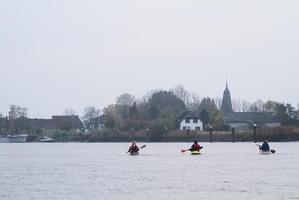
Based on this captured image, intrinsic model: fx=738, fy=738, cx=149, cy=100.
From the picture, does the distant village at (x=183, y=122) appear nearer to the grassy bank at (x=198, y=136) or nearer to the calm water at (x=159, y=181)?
the grassy bank at (x=198, y=136)

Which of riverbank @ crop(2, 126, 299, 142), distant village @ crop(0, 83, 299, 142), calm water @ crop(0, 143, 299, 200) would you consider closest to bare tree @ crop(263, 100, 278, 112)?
distant village @ crop(0, 83, 299, 142)

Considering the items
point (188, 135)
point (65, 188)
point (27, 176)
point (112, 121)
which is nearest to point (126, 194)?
point (65, 188)

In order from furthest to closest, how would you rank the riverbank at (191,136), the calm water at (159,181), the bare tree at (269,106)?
the bare tree at (269,106), the riverbank at (191,136), the calm water at (159,181)

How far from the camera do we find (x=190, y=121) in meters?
166

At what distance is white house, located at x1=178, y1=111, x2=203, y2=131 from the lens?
166 meters

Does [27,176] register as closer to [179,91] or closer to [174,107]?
[174,107]

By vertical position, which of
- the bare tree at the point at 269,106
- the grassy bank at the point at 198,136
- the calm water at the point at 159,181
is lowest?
the calm water at the point at 159,181

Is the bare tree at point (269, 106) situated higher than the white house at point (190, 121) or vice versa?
the bare tree at point (269, 106)

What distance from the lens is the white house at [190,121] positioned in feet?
543

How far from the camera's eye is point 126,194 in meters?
40.2

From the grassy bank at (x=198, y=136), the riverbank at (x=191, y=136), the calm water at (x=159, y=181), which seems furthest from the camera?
the riverbank at (x=191, y=136)

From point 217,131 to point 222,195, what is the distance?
4458 inches

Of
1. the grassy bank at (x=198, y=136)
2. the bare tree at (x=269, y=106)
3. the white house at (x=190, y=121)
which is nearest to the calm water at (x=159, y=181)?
the grassy bank at (x=198, y=136)

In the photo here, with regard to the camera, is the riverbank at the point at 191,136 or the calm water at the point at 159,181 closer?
the calm water at the point at 159,181
